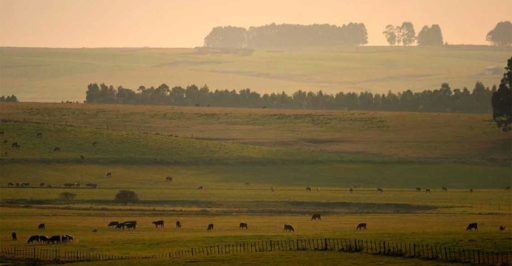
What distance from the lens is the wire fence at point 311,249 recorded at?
6066cm

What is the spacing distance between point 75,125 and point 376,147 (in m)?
37.0

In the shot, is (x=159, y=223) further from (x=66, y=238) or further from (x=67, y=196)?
(x=67, y=196)

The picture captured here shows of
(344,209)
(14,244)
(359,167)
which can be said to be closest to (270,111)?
(359,167)

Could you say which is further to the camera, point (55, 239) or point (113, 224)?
point (113, 224)

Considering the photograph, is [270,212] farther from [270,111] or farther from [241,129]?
[270,111]

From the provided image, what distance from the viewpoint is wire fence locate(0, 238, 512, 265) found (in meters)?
60.7

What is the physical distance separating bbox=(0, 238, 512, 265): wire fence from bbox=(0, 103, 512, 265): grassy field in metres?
1.84

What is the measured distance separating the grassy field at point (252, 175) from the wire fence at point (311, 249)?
1.84 metres

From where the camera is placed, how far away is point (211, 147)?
135750 mm

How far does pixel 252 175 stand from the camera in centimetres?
12288

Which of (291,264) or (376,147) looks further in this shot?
(376,147)

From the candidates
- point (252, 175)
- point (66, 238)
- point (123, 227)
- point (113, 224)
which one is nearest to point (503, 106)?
point (252, 175)

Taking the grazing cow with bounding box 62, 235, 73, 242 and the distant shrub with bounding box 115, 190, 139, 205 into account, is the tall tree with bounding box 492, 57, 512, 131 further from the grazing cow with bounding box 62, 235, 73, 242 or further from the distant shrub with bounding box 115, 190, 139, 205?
the grazing cow with bounding box 62, 235, 73, 242

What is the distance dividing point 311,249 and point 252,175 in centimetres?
5732
